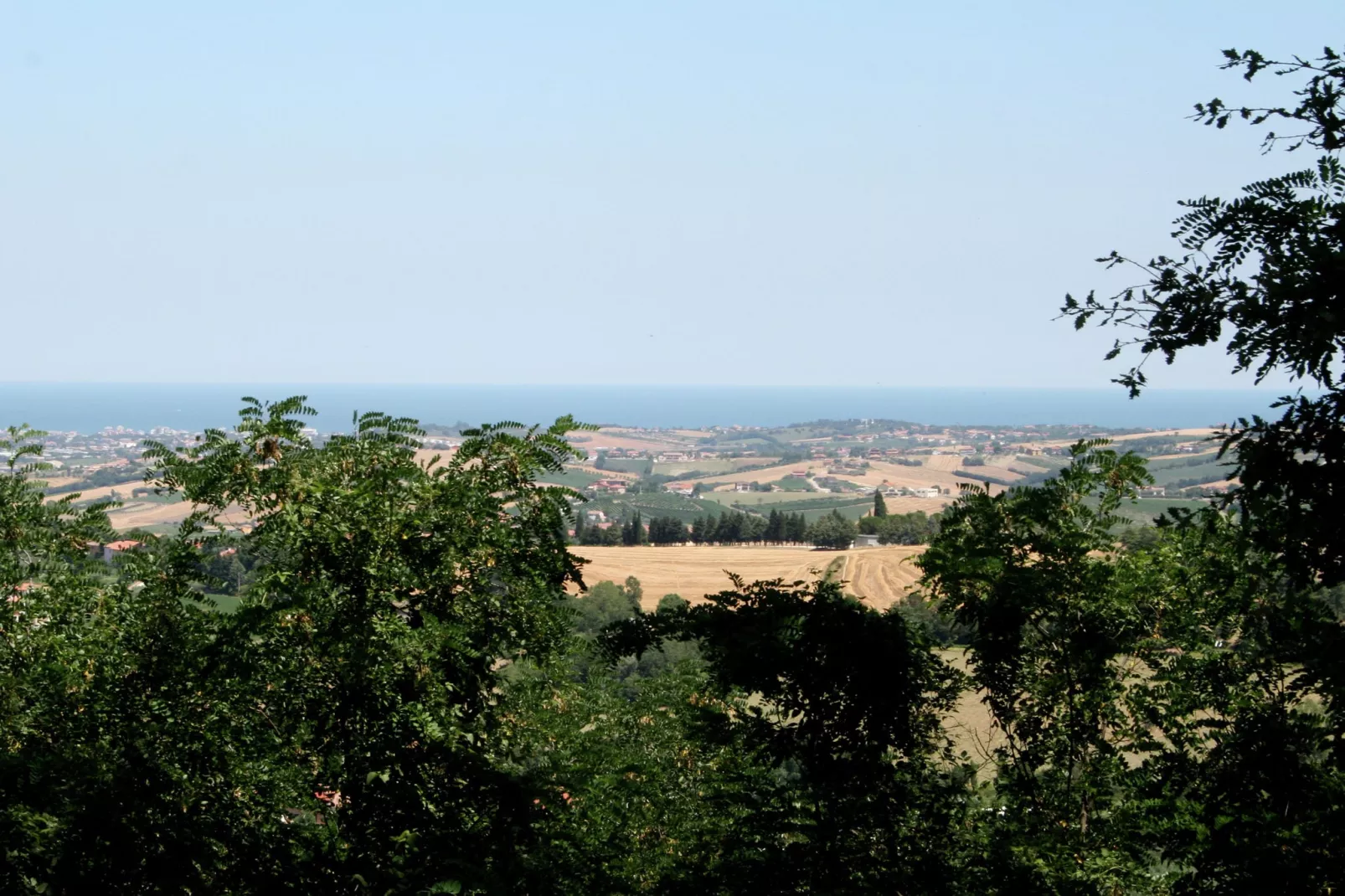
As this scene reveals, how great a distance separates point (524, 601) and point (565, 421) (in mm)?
1314

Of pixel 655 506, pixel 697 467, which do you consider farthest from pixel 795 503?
pixel 697 467

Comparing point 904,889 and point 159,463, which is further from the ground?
point 159,463

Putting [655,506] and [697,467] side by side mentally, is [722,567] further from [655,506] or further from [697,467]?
[697,467]

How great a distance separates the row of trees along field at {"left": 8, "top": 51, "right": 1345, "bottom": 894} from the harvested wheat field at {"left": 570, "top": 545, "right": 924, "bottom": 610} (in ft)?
96.2

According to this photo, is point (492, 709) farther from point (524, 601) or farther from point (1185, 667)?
point (1185, 667)

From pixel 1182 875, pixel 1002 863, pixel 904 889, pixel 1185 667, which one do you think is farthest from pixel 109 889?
A: pixel 1185 667

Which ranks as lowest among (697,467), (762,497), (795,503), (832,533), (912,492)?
(762,497)

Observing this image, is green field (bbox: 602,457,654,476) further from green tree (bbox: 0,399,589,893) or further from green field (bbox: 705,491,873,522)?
green tree (bbox: 0,399,589,893)

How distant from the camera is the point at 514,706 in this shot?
8.05m

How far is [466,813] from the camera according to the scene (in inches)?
272

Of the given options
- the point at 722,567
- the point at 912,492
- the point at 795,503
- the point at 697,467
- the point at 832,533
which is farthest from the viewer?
the point at 697,467

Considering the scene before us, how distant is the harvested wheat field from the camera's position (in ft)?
135

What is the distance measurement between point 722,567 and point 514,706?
41088 mm

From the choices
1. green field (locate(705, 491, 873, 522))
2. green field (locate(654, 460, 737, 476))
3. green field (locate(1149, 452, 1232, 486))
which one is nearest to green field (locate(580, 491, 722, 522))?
green field (locate(705, 491, 873, 522))
